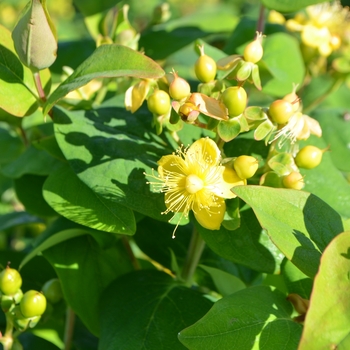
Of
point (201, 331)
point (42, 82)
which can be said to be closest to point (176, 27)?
point (42, 82)

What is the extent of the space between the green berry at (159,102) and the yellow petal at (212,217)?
0.12m

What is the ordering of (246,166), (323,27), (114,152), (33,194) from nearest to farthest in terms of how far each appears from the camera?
(246,166)
(114,152)
(33,194)
(323,27)

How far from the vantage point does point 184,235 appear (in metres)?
0.96

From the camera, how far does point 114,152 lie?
0.75 metres

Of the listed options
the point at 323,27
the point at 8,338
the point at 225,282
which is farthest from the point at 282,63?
the point at 8,338

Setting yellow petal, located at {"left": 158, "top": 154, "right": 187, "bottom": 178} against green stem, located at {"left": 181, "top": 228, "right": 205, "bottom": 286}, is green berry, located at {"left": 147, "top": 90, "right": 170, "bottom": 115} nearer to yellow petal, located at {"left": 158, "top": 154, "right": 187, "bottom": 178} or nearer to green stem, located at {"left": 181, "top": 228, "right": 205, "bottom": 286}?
yellow petal, located at {"left": 158, "top": 154, "right": 187, "bottom": 178}

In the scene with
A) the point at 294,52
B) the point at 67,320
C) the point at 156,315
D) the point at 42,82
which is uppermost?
the point at 42,82

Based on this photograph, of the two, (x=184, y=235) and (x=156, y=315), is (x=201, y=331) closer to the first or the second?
(x=156, y=315)

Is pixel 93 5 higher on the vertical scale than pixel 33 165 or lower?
higher

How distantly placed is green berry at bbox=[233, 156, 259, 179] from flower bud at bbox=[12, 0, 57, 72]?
0.85 ft

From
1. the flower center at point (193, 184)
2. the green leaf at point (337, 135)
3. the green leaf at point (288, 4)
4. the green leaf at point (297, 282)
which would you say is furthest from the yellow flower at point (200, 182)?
the green leaf at point (337, 135)

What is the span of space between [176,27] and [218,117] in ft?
2.04

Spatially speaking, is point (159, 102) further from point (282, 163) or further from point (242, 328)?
point (242, 328)

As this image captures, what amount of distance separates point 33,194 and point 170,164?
0.33m
